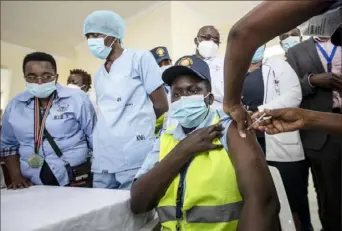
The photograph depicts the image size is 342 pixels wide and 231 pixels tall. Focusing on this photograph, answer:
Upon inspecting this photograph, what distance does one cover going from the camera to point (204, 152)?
3.50ft

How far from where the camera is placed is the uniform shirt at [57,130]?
5.04ft

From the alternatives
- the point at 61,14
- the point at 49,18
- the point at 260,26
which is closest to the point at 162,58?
the point at 260,26

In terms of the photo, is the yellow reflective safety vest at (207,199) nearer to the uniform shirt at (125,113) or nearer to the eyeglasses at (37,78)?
the uniform shirt at (125,113)

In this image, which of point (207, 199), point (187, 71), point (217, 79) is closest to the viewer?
point (207, 199)

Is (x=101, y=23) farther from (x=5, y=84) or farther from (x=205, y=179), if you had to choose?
(x=5, y=84)

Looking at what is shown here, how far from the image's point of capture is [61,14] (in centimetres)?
412

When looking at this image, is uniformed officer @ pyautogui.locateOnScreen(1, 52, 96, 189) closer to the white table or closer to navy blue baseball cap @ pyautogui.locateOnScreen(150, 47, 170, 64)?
the white table

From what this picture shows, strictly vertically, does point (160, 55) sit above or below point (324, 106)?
above

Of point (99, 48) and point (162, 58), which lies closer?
point (99, 48)

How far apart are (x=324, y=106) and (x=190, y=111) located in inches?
36.6

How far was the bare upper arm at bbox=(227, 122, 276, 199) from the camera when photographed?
94cm

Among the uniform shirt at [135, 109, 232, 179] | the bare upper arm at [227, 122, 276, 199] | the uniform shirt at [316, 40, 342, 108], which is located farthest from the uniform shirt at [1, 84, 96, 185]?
the uniform shirt at [316, 40, 342, 108]

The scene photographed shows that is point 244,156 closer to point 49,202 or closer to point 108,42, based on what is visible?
point 49,202

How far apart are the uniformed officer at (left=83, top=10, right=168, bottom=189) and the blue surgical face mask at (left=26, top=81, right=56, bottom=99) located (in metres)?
0.24
